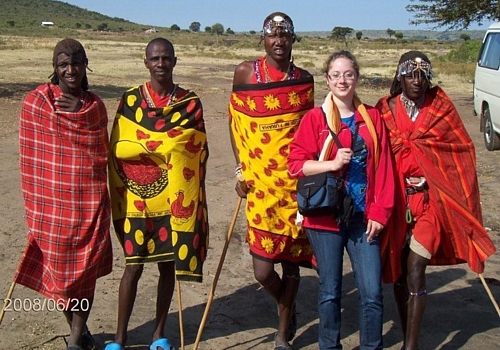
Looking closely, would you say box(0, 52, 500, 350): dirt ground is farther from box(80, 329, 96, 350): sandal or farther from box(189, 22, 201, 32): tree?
box(189, 22, 201, 32): tree

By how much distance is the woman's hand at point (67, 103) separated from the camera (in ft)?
13.8

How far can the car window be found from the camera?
1232 centimetres

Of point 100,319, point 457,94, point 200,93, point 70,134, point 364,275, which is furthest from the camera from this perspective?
point 457,94

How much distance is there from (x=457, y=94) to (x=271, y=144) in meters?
19.7

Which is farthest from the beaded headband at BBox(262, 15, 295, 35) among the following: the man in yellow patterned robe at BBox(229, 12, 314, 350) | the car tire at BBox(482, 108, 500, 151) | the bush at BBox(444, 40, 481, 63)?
the bush at BBox(444, 40, 481, 63)

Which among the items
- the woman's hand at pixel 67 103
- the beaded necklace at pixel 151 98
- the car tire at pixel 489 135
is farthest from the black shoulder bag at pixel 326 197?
the car tire at pixel 489 135

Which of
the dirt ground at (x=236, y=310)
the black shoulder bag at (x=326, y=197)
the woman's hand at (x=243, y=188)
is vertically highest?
the black shoulder bag at (x=326, y=197)

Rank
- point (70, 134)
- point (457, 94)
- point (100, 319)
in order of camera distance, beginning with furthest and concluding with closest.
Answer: point (457, 94) < point (100, 319) < point (70, 134)

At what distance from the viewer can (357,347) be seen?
4754 mm

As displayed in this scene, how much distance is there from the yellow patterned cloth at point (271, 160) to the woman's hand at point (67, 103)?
1.06 m

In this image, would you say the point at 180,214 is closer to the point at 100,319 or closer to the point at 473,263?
→ the point at 100,319

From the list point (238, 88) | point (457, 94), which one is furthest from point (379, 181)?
point (457, 94)

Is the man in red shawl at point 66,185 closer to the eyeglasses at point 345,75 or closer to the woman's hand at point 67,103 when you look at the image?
the woman's hand at point 67,103

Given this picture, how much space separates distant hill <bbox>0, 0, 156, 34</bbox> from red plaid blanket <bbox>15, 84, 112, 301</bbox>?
323ft
